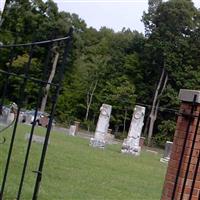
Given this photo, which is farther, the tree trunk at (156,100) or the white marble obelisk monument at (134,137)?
the tree trunk at (156,100)

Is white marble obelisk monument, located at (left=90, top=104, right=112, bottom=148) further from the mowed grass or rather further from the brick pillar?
the brick pillar

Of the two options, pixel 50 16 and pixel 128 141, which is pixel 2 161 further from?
pixel 50 16

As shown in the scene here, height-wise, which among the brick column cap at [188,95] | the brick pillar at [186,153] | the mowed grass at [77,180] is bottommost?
the mowed grass at [77,180]

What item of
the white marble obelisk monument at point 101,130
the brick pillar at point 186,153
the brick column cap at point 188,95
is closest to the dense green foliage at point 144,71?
the white marble obelisk monument at point 101,130

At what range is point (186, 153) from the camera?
17.7 feet

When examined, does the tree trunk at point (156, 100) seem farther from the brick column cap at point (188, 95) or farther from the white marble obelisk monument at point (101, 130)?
the brick column cap at point (188, 95)

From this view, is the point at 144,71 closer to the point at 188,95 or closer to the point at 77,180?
the point at 77,180

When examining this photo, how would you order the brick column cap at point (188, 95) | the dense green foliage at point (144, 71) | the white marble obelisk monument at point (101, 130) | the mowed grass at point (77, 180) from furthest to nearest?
the dense green foliage at point (144, 71) → the white marble obelisk monument at point (101, 130) → the mowed grass at point (77, 180) → the brick column cap at point (188, 95)

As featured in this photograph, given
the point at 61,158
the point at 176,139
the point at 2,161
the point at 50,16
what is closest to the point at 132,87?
the point at 50,16

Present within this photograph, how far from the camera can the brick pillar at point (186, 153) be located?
17.3 feet

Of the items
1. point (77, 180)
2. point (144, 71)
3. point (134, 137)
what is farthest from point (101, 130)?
point (144, 71)

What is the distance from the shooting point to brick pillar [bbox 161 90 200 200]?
527 centimetres

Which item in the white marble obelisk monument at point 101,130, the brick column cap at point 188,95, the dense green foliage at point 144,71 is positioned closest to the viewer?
the brick column cap at point 188,95

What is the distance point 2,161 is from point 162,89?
41336 mm
